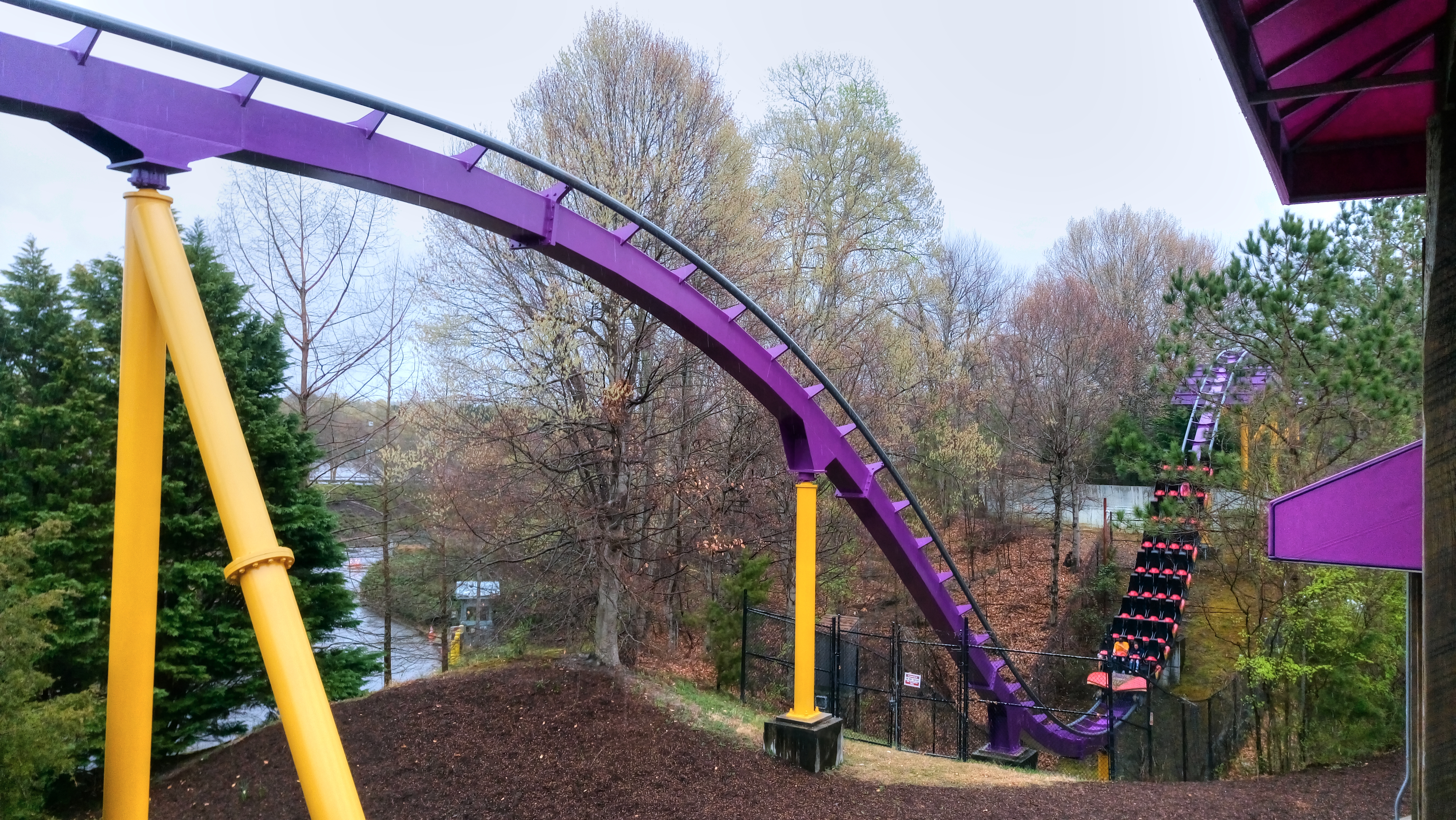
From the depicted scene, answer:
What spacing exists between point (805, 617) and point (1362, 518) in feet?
15.6

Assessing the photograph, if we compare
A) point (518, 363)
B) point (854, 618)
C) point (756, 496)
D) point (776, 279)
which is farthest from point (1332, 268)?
point (854, 618)

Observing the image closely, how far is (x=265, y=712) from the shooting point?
12891 mm

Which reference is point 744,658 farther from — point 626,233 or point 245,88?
point 245,88

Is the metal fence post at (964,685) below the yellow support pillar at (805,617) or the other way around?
below

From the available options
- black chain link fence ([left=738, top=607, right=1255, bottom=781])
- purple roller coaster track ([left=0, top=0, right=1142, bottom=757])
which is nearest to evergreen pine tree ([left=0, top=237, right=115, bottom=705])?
purple roller coaster track ([left=0, top=0, right=1142, bottom=757])

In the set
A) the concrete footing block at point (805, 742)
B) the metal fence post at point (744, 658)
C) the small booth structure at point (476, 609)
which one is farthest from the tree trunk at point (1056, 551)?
the concrete footing block at point (805, 742)

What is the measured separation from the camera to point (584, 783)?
680cm

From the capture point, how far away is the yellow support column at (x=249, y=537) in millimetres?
2129

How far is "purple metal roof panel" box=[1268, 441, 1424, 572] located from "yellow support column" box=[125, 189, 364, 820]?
15.5 ft

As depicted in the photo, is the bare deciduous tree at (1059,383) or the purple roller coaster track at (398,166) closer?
the purple roller coaster track at (398,166)

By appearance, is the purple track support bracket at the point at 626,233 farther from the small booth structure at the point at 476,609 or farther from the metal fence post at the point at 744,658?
the small booth structure at the point at 476,609

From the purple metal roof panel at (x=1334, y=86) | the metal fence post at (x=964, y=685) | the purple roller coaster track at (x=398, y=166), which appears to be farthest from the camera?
the metal fence post at (x=964, y=685)

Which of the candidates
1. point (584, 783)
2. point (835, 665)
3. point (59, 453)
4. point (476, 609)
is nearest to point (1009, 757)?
point (835, 665)

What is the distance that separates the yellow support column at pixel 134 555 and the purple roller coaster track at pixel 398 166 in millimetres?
547
